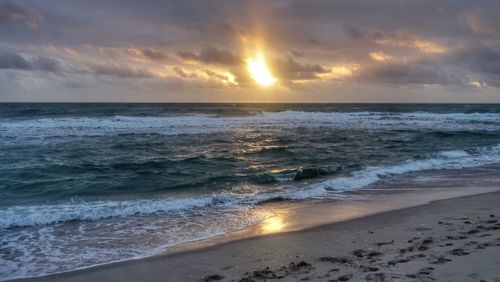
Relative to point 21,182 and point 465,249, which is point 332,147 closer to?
point 21,182

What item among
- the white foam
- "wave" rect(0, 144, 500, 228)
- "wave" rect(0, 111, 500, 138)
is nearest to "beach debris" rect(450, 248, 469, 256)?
"wave" rect(0, 144, 500, 228)

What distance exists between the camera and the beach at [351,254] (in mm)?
4793

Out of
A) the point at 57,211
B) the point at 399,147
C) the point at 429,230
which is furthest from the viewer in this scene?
the point at 399,147

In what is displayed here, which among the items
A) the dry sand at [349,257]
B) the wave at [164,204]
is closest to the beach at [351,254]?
the dry sand at [349,257]

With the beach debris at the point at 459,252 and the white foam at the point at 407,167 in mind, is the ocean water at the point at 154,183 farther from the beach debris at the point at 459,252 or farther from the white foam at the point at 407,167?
the beach debris at the point at 459,252

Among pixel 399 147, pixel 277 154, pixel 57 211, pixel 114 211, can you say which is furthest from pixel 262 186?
pixel 399 147

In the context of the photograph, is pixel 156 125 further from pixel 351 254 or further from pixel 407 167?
pixel 351 254

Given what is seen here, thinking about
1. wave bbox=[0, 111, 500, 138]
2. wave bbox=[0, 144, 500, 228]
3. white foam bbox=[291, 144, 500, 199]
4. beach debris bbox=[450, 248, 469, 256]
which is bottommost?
wave bbox=[0, 144, 500, 228]

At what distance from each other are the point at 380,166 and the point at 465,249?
10069 millimetres

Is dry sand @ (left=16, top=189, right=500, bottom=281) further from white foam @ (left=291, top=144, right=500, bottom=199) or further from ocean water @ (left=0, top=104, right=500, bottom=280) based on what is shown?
white foam @ (left=291, top=144, right=500, bottom=199)

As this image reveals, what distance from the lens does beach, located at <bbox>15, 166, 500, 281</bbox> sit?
4.79 metres

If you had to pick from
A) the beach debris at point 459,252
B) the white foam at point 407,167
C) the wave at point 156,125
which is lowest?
the white foam at point 407,167

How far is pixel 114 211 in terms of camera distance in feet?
29.2

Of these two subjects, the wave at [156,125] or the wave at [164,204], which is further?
the wave at [156,125]
